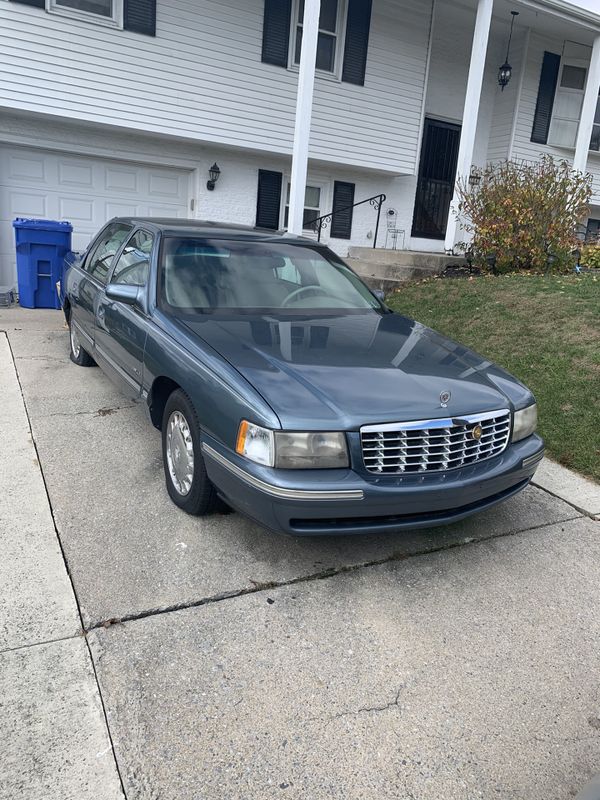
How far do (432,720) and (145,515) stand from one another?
73.1 inches

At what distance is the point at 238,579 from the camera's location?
2.88 m

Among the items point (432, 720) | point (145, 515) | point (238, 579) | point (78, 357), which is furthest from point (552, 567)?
point (78, 357)

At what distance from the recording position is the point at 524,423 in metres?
3.28

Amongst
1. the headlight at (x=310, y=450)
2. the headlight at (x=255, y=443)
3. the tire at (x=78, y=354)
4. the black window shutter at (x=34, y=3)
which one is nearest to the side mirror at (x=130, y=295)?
the headlight at (x=255, y=443)

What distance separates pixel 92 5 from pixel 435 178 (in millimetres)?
7427

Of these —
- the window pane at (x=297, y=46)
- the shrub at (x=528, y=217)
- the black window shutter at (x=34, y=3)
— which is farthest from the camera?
the window pane at (x=297, y=46)

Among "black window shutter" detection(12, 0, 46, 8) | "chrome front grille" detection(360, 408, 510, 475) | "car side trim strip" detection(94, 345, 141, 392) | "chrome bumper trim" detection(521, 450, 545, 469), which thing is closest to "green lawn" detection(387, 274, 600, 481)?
"chrome bumper trim" detection(521, 450, 545, 469)

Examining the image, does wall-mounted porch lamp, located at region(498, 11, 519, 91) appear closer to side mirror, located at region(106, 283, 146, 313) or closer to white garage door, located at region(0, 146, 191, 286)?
white garage door, located at region(0, 146, 191, 286)

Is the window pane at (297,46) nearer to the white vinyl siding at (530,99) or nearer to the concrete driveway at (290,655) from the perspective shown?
the white vinyl siding at (530,99)

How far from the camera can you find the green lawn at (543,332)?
482 cm

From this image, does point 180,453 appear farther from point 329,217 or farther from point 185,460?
point 329,217

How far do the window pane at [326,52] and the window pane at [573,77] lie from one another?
575cm

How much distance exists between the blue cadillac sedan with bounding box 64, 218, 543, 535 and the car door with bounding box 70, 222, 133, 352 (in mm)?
484

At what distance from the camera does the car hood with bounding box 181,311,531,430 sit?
→ 2.72 meters
